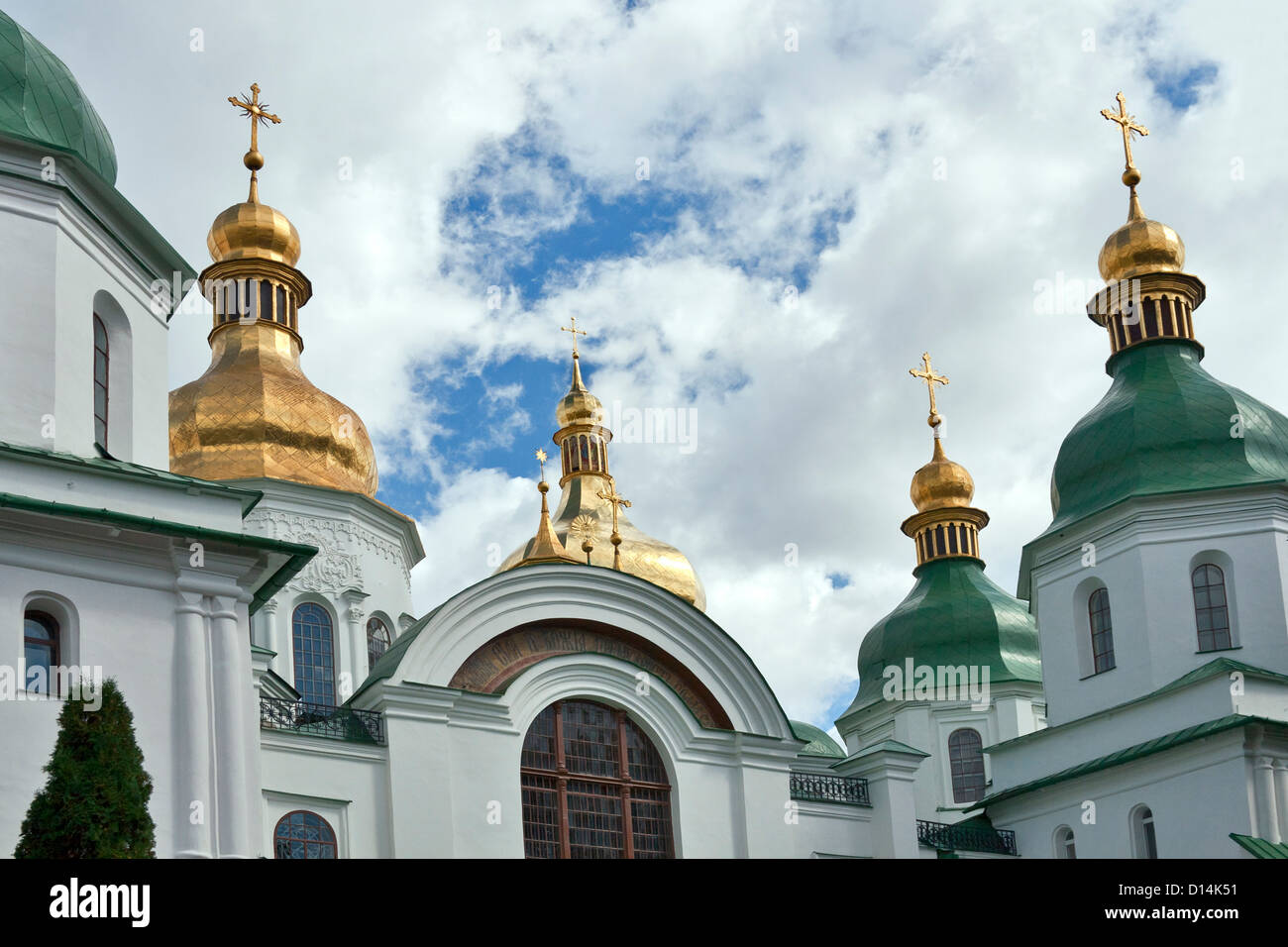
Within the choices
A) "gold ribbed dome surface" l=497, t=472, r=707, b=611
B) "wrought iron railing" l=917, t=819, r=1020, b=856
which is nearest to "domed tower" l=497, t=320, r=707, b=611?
"gold ribbed dome surface" l=497, t=472, r=707, b=611

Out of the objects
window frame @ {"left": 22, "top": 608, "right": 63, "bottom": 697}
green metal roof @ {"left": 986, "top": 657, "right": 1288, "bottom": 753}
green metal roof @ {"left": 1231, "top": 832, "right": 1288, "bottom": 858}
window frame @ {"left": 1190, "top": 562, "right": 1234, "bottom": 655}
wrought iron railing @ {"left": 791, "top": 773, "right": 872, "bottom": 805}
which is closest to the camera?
window frame @ {"left": 22, "top": 608, "right": 63, "bottom": 697}

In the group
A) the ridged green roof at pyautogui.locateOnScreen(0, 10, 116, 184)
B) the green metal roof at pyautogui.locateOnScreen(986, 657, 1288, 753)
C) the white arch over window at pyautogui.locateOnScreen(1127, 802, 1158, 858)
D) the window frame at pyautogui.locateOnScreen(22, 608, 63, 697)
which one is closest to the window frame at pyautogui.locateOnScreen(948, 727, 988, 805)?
A: the green metal roof at pyautogui.locateOnScreen(986, 657, 1288, 753)

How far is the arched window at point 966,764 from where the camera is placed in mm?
32031

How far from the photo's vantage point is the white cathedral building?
50.2 ft

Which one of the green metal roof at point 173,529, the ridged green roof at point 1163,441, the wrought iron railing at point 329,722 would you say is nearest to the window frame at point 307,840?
the wrought iron railing at point 329,722

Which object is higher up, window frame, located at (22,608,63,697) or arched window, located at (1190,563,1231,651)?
arched window, located at (1190,563,1231,651)

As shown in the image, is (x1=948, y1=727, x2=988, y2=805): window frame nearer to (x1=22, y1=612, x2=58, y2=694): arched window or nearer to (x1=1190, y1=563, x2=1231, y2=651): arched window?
(x1=1190, y1=563, x2=1231, y2=651): arched window

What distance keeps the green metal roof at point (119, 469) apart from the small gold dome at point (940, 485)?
20712 mm

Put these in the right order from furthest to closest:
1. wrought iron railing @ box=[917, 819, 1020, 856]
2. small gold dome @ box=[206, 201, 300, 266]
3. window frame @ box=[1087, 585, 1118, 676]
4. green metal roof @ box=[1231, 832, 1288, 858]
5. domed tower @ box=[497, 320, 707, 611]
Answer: domed tower @ box=[497, 320, 707, 611] → small gold dome @ box=[206, 201, 300, 266] → window frame @ box=[1087, 585, 1118, 676] → wrought iron railing @ box=[917, 819, 1020, 856] → green metal roof @ box=[1231, 832, 1288, 858]

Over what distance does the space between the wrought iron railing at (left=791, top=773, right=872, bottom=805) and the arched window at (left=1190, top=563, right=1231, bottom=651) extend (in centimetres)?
486

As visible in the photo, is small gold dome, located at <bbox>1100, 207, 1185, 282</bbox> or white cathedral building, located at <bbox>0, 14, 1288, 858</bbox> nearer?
white cathedral building, located at <bbox>0, 14, 1288, 858</bbox>

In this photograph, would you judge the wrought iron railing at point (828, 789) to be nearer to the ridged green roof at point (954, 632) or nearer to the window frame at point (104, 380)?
the ridged green roof at point (954, 632)

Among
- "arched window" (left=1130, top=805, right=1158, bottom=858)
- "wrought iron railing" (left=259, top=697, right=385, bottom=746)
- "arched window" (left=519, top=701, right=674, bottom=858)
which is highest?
"wrought iron railing" (left=259, top=697, right=385, bottom=746)
